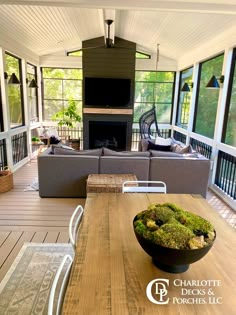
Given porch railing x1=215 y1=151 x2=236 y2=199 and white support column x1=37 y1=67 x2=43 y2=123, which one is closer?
porch railing x1=215 y1=151 x2=236 y2=199

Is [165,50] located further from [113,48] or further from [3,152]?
[3,152]

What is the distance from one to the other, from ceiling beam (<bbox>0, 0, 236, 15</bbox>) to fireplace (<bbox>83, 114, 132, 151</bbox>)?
14.0 feet

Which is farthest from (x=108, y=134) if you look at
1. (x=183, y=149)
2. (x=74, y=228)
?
(x=74, y=228)

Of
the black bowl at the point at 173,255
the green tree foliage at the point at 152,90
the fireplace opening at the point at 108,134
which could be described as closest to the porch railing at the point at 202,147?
the fireplace opening at the point at 108,134

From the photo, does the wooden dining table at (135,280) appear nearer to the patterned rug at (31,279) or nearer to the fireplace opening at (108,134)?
the patterned rug at (31,279)

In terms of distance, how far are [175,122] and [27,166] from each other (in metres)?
4.79

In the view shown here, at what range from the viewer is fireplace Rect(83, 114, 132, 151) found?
7.14 m

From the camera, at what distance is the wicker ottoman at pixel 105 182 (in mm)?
3233

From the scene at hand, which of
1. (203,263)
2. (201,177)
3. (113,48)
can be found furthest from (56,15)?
(203,263)

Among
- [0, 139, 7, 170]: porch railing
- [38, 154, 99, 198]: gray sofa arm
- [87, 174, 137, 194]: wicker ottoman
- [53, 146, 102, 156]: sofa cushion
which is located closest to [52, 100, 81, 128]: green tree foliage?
[0, 139, 7, 170]: porch railing

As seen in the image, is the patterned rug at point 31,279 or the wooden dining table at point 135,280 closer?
the wooden dining table at point 135,280

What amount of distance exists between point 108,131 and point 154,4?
4.60 meters

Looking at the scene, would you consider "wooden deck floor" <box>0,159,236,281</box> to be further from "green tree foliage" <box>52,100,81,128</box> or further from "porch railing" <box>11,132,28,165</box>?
"green tree foliage" <box>52,100,81,128</box>

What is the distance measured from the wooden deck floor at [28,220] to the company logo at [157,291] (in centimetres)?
166
